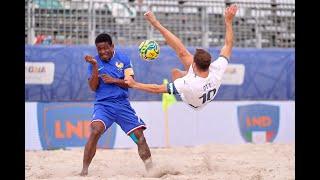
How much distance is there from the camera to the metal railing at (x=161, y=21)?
13.0 metres

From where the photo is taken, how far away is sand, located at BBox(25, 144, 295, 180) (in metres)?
7.60

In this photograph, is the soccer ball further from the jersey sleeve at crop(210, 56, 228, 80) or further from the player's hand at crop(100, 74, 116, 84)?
the jersey sleeve at crop(210, 56, 228, 80)

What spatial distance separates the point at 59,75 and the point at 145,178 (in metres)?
5.13

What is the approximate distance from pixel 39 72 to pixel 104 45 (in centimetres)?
451

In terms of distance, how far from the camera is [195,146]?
12.1 meters

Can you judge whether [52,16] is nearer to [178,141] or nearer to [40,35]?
[40,35]

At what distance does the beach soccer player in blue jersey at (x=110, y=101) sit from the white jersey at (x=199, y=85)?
894 millimetres

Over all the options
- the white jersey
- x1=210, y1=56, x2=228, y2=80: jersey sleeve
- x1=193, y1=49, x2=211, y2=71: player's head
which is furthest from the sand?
x1=193, y1=49, x2=211, y2=71: player's head

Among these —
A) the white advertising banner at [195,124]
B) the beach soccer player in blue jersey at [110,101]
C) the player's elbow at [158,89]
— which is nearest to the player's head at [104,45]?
the beach soccer player in blue jersey at [110,101]

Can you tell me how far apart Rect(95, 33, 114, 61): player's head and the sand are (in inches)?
62.9
